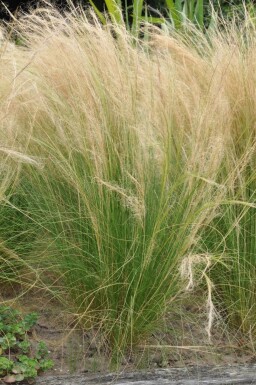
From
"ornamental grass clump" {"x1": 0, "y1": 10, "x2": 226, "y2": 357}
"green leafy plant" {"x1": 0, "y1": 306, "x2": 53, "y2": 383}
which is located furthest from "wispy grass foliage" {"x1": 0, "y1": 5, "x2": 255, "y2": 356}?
"green leafy plant" {"x1": 0, "y1": 306, "x2": 53, "y2": 383}

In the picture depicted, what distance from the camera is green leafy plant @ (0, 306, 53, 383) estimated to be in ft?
8.19

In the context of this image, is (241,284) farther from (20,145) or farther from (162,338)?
(20,145)

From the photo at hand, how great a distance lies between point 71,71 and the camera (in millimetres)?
3000

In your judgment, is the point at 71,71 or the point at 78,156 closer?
the point at 78,156

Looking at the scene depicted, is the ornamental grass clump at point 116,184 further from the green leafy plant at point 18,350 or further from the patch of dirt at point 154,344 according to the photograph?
the green leafy plant at point 18,350

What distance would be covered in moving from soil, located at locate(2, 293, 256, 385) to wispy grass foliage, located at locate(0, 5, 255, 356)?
0.24ft

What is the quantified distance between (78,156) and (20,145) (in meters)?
0.31

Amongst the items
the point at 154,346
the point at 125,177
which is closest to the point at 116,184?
the point at 125,177

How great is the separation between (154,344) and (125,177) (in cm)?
68

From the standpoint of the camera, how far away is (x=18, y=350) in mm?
2660

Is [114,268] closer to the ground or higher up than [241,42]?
closer to the ground

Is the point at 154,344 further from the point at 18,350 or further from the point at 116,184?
the point at 116,184

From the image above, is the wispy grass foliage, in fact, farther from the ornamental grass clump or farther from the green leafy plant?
the green leafy plant

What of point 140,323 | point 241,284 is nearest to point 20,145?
point 140,323
